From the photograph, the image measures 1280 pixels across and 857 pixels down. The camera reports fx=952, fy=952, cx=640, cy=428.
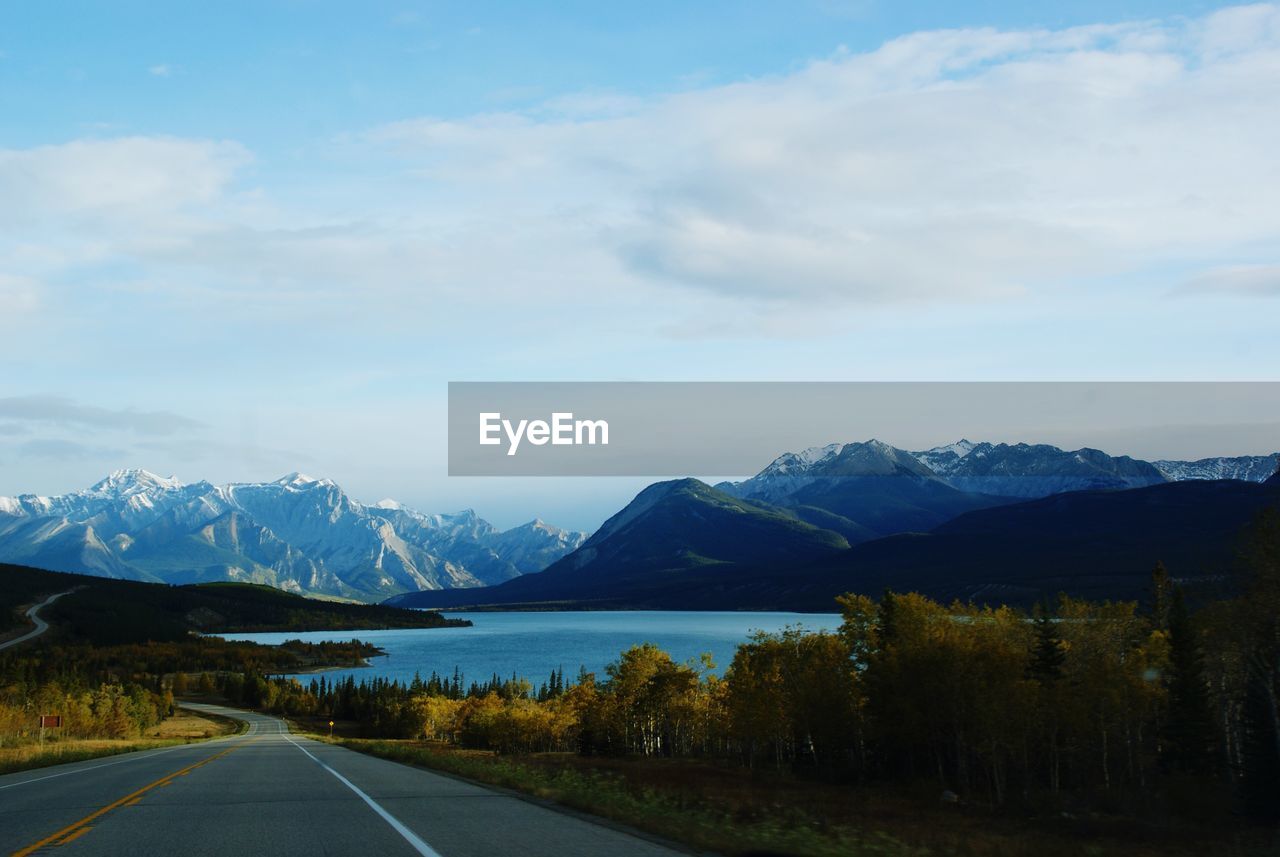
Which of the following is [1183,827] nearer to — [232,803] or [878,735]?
[878,735]

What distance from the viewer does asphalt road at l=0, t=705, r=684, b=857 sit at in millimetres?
14164

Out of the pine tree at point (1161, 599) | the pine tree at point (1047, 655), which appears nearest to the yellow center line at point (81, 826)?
the pine tree at point (1047, 655)

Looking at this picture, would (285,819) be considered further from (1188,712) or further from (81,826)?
(1188,712)

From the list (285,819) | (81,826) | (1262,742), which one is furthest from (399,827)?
(1262,742)

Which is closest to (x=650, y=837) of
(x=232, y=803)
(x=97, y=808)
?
(x=232, y=803)

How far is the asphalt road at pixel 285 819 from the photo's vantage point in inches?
558

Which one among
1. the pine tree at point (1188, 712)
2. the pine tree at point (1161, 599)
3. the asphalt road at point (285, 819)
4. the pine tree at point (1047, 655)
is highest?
the asphalt road at point (285, 819)

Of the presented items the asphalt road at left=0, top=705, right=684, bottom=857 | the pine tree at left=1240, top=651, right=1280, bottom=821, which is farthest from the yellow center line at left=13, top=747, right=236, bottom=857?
the pine tree at left=1240, top=651, right=1280, bottom=821

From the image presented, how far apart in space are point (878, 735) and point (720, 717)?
25.3 meters

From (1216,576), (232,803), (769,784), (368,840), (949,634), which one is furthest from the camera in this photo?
(949,634)

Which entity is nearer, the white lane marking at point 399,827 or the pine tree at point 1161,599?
the white lane marking at point 399,827

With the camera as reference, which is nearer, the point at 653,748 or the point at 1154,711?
the point at 1154,711

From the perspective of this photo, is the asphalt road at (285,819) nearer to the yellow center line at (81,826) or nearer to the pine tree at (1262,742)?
the yellow center line at (81,826)

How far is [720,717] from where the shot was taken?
347 ft
